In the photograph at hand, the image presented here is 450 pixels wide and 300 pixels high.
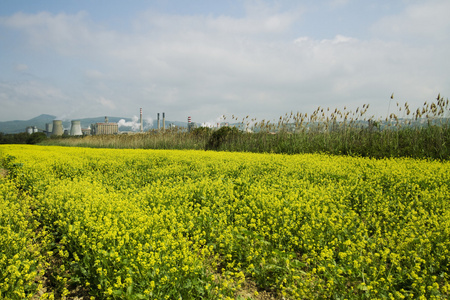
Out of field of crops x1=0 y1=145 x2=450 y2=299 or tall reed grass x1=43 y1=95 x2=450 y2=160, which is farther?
tall reed grass x1=43 y1=95 x2=450 y2=160

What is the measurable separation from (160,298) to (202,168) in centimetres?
504

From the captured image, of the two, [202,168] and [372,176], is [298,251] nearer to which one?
[372,176]

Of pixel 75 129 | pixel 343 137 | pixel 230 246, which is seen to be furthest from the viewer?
pixel 75 129

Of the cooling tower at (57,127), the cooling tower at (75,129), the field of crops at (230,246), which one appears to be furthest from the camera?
the cooling tower at (57,127)

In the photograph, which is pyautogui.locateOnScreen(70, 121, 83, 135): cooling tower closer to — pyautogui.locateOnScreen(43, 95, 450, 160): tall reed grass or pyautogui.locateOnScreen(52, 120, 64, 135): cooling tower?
pyautogui.locateOnScreen(52, 120, 64, 135): cooling tower

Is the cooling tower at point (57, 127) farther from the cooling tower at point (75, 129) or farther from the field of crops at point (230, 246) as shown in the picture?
the field of crops at point (230, 246)

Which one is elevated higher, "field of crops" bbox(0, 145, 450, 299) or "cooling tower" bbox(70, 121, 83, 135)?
"cooling tower" bbox(70, 121, 83, 135)

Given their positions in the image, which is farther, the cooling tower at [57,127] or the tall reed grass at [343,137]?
the cooling tower at [57,127]

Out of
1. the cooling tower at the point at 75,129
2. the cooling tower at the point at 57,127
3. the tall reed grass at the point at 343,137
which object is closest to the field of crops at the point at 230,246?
the tall reed grass at the point at 343,137

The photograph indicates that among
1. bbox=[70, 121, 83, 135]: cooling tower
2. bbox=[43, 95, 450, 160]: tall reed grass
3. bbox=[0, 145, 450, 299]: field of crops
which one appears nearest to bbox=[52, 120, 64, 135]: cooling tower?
bbox=[70, 121, 83, 135]: cooling tower

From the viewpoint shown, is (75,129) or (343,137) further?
(75,129)

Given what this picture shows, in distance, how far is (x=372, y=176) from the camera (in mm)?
5844

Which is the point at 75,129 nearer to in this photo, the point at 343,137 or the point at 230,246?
the point at 343,137

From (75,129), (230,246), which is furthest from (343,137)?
(75,129)
